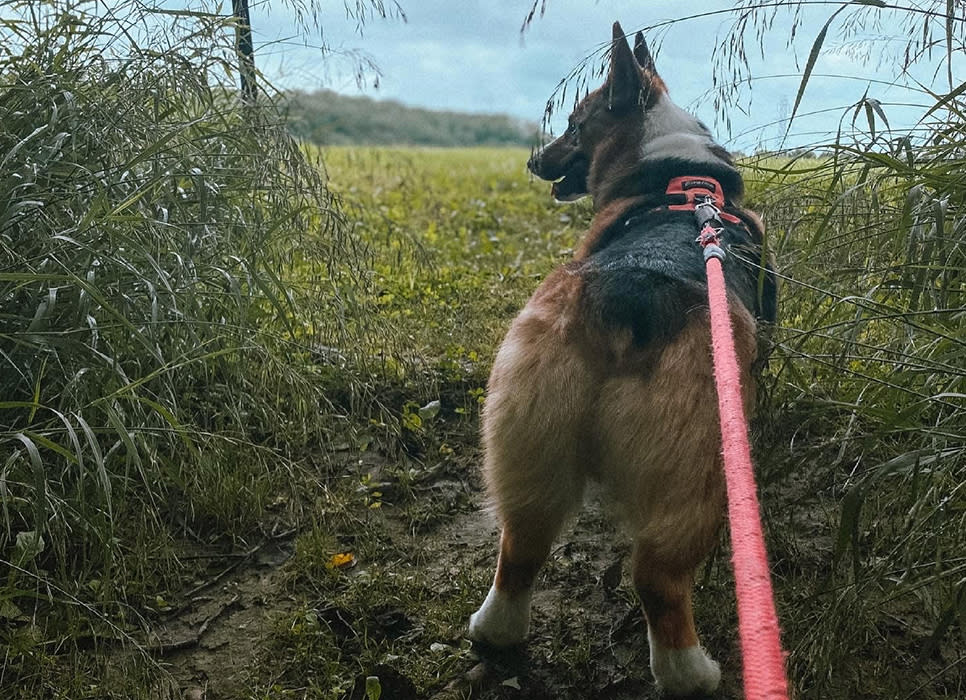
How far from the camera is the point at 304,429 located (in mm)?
2582

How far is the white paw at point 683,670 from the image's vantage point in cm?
205

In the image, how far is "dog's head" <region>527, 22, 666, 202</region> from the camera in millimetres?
3174

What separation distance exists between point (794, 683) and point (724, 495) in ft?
1.22

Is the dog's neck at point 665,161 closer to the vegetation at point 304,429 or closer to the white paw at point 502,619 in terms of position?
the vegetation at point 304,429

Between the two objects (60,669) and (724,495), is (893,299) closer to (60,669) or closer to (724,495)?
(724,495)

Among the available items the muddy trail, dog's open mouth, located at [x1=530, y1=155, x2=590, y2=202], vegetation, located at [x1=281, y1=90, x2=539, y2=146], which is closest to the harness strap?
dog's open mouth, located at [x1=530, y1=155, x2=590, y2=202]

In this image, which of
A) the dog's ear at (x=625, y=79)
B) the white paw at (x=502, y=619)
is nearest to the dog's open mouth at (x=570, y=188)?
the dog's ear at (x=625, y=79)

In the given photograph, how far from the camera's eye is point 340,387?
299 cm

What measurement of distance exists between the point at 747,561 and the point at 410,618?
1.43 meters

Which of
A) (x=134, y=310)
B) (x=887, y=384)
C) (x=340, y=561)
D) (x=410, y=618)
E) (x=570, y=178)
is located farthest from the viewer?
(x=570, y=178)

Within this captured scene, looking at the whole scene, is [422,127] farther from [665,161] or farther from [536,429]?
[536,429]

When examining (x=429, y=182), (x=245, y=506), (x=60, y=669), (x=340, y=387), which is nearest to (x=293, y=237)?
(x=340, y=387)

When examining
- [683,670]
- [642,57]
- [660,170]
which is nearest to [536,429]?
[683,670]

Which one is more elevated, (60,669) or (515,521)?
(515,521)
